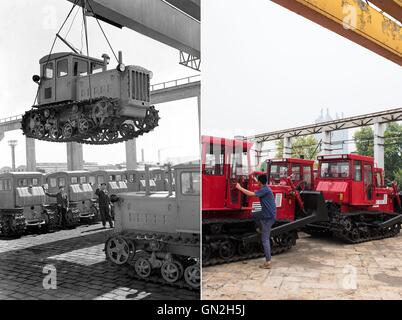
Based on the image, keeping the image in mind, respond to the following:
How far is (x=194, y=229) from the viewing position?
4875mm

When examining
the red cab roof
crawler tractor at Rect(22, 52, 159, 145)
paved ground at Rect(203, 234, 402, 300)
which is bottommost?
paved ground at Rect(203, 234, 402, 300)

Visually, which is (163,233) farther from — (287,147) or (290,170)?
(287,147)

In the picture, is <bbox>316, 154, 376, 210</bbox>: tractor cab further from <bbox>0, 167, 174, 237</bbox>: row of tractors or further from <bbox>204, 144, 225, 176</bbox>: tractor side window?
<bbox>0, 167, 174, 237</bbox>: row of tractors

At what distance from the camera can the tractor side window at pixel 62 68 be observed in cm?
652

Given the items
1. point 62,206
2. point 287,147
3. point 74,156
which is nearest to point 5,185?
point 62,206

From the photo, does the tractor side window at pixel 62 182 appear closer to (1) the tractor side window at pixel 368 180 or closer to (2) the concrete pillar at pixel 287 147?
(2) the concrete pillar at pixel 287 147

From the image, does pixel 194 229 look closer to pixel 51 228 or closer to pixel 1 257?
pixel 1 257

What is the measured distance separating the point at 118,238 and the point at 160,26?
4.26 m

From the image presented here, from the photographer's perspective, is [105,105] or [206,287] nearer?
[206,287]

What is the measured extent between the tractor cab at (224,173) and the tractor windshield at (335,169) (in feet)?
10.3

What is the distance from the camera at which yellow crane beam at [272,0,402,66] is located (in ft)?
15.7

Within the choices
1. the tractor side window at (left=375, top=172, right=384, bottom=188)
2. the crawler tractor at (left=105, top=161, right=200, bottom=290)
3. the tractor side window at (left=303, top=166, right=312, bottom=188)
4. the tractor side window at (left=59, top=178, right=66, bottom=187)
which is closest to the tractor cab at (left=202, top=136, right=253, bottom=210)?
the crawler tractor at (left=105, top=161, right=200, bottom=290)

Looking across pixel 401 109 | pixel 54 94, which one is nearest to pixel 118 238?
pixel 54 94

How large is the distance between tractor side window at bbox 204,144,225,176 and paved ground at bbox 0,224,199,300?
1.80 metres
